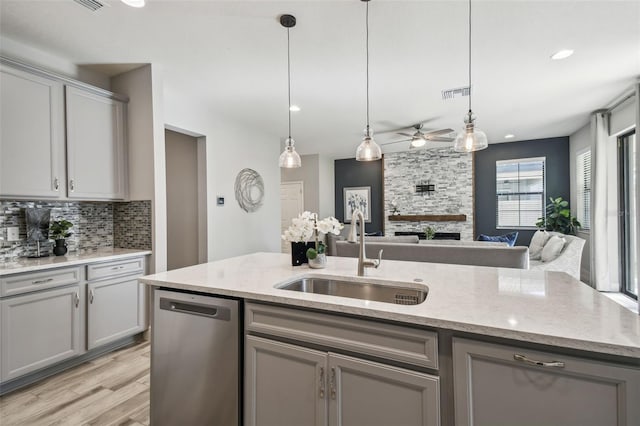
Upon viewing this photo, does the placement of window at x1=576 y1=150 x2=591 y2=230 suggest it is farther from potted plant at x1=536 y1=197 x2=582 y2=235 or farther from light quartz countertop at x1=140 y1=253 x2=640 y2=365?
light quartz countertop at x1=140 y1=253 x2=640 y2=365

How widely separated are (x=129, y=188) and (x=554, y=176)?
7364 millimetres

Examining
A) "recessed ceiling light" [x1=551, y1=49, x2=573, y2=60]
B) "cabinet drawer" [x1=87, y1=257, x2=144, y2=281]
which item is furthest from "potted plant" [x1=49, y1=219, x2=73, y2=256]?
"recessed ceiling light" [x1=551, y1=49, x2=573, y2=60]

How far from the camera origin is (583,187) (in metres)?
5.38

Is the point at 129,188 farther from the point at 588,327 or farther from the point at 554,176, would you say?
the point at 554,176

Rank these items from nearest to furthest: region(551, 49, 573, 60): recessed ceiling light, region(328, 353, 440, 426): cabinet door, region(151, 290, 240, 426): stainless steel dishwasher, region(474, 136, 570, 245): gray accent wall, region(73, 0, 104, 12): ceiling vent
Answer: region(328, 353, 440, 426): cabinet door → region(151, 290, 240, 426): stainless steel dishwasher → region(73, 0, 104, 12): ceiling vent → region(551, 49, 573, 60): recessed ceiling light → region(474, 136, 570, 245): gray accent wall

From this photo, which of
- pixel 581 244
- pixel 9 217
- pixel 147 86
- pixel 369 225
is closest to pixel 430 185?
pixel 369 225

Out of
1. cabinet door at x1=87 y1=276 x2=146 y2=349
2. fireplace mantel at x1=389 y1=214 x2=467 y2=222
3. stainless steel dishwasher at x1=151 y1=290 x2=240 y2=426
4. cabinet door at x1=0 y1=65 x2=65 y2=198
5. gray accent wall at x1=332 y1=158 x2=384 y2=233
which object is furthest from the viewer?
gray accent wall at x1=332 y1=158 x2=384 y2=233

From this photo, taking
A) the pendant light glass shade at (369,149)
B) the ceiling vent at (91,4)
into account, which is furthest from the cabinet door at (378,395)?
the ceiling vent at (91,4)

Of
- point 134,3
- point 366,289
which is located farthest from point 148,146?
point 366,289

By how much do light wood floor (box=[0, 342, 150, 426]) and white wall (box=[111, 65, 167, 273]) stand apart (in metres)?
0.90

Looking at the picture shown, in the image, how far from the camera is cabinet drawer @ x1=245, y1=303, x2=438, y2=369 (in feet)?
3.70

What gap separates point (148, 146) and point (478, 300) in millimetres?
3084

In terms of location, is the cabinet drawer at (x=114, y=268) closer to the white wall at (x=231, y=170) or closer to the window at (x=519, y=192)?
the white wall at (x=231, y=170)

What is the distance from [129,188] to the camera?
122 inches
